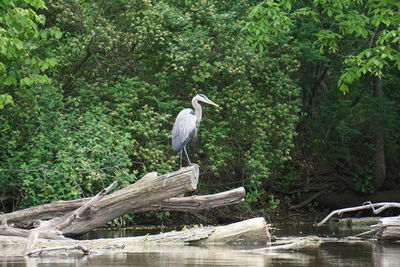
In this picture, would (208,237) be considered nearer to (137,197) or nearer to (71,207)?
(137,197)

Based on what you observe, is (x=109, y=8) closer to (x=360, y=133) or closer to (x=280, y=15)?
(x=280, y=15)

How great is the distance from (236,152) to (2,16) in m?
6.72

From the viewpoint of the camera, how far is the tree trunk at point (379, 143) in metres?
20.0

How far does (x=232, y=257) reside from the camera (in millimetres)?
10633

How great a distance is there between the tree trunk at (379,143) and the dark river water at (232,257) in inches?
285

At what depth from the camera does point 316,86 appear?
71.2ft

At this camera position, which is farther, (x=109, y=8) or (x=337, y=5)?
(x=109, y=8)

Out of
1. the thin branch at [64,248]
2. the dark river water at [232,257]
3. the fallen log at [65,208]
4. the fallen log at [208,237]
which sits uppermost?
the fallen log at [65,208]

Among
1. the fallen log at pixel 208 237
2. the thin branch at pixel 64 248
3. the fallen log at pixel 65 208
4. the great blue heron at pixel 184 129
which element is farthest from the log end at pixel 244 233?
the thin branch at pixel 64 248

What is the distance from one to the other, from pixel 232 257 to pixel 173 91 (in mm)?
8260

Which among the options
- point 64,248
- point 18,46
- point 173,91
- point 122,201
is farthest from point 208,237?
point 173,91

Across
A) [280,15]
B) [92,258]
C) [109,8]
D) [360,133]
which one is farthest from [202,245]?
[360,133]

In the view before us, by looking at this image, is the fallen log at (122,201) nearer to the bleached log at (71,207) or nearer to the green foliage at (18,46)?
the bleached log at (71,207)

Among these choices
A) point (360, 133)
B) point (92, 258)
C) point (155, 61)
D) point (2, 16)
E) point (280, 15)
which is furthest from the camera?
point (360, 133)
